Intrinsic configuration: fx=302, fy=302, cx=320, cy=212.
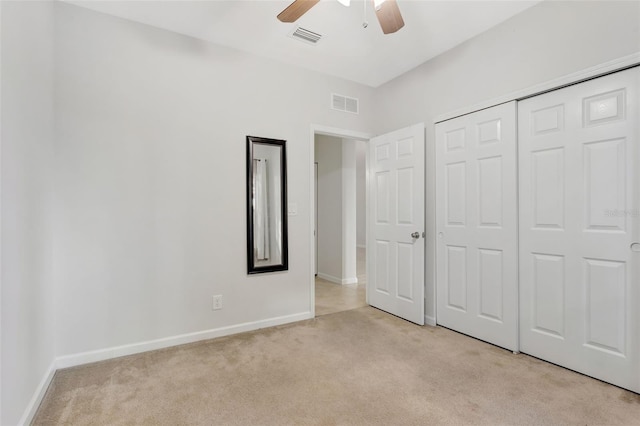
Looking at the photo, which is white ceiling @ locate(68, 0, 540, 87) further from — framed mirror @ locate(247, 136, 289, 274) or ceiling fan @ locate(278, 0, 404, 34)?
framed mirror @ locate(247, 136, 289, 274)

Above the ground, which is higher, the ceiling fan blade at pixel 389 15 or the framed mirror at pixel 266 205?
the ceiling fan blade at pixel 389 15

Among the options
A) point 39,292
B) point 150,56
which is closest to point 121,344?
point 39,292

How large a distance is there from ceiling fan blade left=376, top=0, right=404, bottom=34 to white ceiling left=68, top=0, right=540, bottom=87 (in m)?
0.43

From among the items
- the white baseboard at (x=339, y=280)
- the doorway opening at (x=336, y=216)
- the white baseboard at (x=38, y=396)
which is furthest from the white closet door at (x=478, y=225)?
the white baseboard at (x=38, y=396)

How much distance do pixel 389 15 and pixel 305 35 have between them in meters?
1.06

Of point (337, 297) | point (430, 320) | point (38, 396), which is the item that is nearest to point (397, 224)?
point (430, 320)

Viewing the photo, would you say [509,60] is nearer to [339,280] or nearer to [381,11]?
[381,11]

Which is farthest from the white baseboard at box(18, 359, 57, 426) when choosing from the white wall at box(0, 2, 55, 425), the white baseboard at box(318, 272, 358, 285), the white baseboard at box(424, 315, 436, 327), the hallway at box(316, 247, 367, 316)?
the white baseboard at box(318, 272, 358, 285)

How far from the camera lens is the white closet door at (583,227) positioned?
77.5 inches

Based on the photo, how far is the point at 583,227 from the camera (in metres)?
2.17

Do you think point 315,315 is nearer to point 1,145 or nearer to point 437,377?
point 437,377

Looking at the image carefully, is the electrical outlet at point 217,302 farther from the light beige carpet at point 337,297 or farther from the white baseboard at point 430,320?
the white baseboard at point 430,320

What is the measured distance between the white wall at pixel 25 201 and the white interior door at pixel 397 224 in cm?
309

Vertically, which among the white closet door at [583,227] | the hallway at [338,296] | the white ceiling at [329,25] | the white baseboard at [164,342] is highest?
the white ceiling at [329,25]
